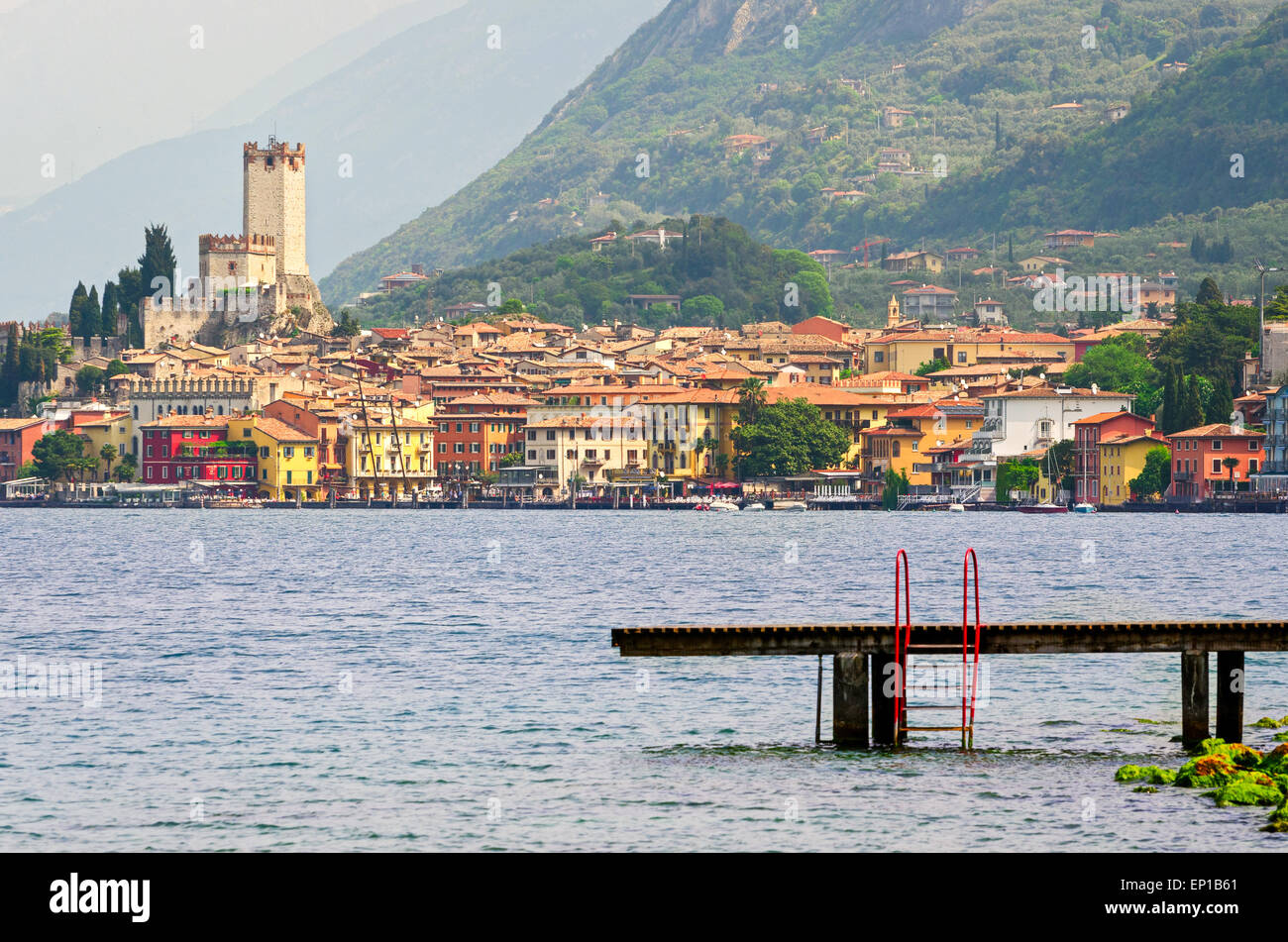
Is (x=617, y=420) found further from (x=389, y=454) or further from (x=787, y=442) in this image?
(x=389, y=454)

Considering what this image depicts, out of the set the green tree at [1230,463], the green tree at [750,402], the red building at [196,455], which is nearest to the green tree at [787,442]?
the green tree at [750,402]

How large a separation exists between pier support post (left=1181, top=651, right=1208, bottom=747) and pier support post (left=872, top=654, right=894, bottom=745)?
3682 mm

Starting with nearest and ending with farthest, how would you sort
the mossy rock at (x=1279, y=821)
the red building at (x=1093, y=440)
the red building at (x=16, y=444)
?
the mossy rock at (x=1279, y=821), the red building at (x=1093, y=440), the red building at (x=16, y=444)

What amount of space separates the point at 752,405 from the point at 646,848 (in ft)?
384

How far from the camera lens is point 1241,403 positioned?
122938 millimetres

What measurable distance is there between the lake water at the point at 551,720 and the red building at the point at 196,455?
2688 inches

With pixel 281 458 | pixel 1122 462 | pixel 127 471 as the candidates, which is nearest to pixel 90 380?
pixel 127 471

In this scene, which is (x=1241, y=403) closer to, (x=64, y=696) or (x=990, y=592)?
(x=990, y=592)

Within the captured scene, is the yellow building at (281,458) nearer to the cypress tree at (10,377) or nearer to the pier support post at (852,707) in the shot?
the cypress tree at (10,377)

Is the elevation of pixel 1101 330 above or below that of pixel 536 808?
above

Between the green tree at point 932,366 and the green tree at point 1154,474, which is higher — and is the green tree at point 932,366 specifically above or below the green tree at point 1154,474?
above

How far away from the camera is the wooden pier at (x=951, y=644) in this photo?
89.5 feet
